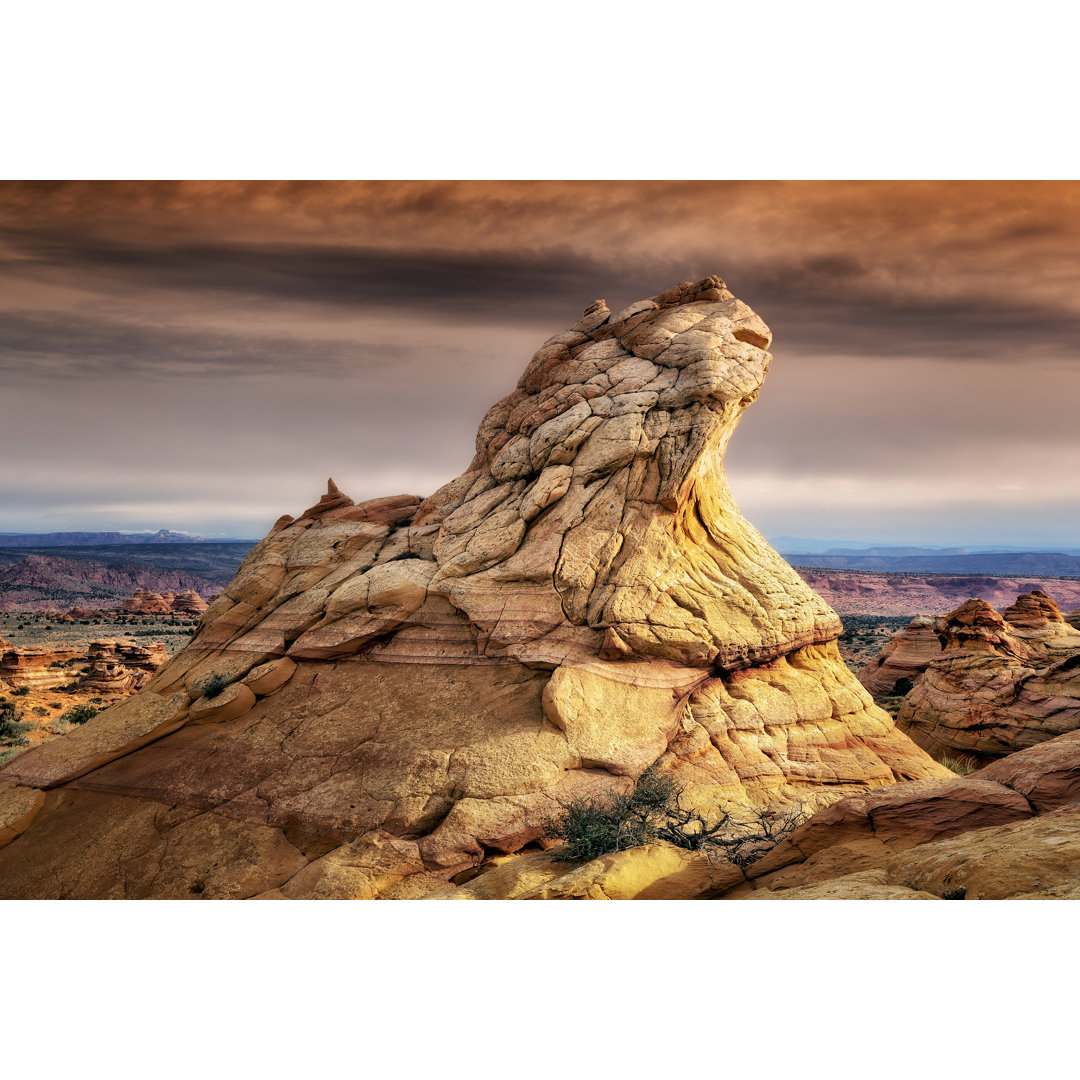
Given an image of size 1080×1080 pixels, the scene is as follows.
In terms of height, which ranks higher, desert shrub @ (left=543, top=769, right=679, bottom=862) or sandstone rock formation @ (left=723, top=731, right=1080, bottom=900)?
sandstone rock formation @ (left=723, top=731, right=1080, bottom=900)

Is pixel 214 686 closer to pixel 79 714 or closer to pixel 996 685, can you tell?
pixel 79 714

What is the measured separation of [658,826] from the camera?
9.24m

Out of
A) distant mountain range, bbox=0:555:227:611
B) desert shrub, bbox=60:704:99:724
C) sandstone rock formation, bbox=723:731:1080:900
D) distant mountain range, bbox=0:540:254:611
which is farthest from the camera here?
distant mountain range, bbox=0:540:254:611

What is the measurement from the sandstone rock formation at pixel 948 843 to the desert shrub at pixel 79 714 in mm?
22516

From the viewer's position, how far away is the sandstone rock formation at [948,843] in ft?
19.6

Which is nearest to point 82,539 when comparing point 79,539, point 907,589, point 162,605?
point 79,539

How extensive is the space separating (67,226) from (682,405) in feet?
36.8

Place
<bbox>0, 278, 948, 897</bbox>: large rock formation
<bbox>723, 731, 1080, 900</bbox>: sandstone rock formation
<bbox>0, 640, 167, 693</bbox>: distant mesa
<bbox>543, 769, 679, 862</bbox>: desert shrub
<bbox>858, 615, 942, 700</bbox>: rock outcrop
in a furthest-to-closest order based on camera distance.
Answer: <bbox>0, 640, 167, 693</bbox>: distant mesa
<bbox>858, 615, 942, 700</bbox>: rock outcrop
<bbox>0, 278, 948, 897</bbox>: large rock formation
<bbox>543, 769, 679, 862</bbox>: desert shrub
<bbox>723, 731, 1080, 900</bbox>: sandstone rock formation

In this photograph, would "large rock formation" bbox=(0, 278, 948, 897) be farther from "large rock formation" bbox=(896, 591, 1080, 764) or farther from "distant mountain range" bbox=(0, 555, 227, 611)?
"distant mountain range" bbox=(0, 555, 227, 611)

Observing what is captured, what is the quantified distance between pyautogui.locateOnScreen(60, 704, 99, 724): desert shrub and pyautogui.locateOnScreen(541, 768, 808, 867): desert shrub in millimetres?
19863

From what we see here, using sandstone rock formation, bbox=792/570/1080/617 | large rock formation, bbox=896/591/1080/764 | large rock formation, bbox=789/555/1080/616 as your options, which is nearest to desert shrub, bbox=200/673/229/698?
large rock formation, bbox=896/591/1080/764

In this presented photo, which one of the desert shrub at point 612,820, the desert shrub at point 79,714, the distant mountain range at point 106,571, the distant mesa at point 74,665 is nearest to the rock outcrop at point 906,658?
the desert shrub at point 612,820

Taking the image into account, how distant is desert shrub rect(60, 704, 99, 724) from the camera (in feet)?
76.4

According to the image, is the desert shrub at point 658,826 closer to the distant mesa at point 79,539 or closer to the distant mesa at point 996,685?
the distant mesa at point 996,685
